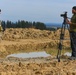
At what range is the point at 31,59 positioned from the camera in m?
Answer: 14.9

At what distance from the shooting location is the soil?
36.8 ft

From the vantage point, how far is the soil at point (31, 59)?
441 inches

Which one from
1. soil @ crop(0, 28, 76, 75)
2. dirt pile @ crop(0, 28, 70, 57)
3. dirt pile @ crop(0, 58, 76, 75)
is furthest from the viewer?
dirt pile @ crop(0, 28, 70, 57)

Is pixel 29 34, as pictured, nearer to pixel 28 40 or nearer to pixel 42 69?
pixel 28 40

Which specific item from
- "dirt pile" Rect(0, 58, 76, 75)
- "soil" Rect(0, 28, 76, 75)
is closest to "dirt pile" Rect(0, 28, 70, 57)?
"soil" Rect(0, 28, 76, 75)

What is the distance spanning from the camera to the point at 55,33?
1225 inches

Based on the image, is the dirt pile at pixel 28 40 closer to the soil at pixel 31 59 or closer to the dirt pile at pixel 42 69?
the soil at pixel 31 59

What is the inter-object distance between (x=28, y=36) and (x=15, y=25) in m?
7.69

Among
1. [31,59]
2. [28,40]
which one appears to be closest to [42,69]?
[31,59]

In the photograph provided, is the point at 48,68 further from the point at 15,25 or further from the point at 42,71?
the point at 15,25

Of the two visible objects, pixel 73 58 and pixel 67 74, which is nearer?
pixel 67 74

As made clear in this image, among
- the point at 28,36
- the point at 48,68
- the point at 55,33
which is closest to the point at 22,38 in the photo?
the point at 28,36

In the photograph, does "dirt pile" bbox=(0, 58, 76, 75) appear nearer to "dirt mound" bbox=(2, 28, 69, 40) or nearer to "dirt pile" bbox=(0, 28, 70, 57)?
"dirt pile" bbox=(0, 28, 70, 57)

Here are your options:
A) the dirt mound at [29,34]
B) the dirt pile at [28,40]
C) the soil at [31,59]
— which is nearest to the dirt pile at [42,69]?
the soil at [31,59]
